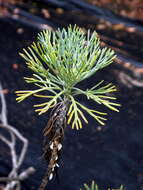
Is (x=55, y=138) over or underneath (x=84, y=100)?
underneath

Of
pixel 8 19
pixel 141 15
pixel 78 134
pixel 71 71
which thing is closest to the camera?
pixel 71 71

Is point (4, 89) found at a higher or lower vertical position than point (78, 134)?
higher

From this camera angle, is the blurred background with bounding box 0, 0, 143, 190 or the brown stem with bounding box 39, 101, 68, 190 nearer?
the brown stem with bounding box 39, 101, 68, 190

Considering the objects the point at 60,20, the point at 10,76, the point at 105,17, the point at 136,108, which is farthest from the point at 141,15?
the point at 10,76

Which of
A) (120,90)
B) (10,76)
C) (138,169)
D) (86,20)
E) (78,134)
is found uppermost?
(86,20)

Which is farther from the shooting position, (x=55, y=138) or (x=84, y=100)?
(x=84, y=100)

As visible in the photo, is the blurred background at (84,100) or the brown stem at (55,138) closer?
the brown stem at (55,138)

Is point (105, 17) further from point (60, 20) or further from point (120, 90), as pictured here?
point (120, 90)

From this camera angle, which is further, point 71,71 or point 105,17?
point 105,17
